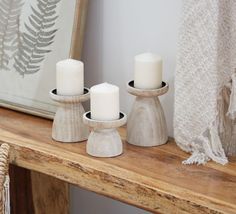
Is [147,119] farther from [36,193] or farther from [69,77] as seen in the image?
[36,193]

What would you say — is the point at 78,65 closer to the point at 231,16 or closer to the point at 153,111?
the point at 153,111

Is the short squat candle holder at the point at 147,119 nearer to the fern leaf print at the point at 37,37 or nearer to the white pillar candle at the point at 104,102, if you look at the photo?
the white pillar candle at the point at 104,102

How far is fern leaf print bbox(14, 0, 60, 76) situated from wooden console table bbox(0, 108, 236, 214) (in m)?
0.13

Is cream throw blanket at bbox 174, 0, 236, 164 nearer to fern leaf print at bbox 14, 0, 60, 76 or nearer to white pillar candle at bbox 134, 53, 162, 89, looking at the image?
white pillar candle at bbox 134, 53, 162, 89

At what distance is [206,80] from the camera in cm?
98

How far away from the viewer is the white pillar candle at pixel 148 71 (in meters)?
1.06

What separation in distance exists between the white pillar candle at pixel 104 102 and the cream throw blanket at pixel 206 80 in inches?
4.4

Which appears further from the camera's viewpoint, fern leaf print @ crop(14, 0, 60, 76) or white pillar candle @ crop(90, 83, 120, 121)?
fern leaf print @ crop(14, 0, 60, 76)

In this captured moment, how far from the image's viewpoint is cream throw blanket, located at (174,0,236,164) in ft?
3.16

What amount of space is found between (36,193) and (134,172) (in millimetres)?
421

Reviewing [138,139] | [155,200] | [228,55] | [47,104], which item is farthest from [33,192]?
[228,55]

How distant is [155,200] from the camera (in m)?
0.92

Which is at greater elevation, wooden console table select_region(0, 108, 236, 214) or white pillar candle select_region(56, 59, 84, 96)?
white pillar candle select_region(56, 59, 84, 96)

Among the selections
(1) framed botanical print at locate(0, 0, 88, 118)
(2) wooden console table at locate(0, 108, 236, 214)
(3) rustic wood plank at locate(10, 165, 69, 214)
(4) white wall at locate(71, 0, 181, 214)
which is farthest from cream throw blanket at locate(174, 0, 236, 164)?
(3) rustic wood plank at locate(10, 165, 69, 214)
